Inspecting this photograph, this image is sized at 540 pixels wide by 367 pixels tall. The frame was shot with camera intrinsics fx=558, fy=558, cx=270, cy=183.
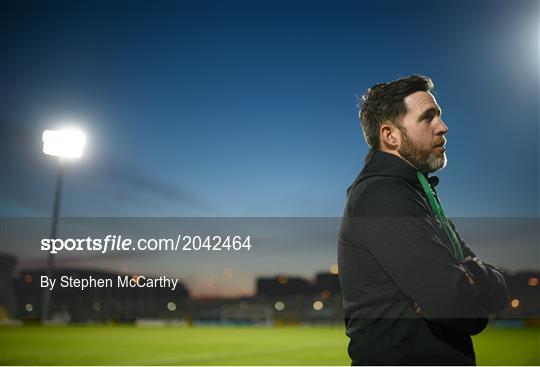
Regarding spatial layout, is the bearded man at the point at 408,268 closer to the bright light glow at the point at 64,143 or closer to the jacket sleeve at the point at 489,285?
the jacket sleeve at the point at 489,285

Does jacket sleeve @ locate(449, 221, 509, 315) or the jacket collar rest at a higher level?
the jacket collar

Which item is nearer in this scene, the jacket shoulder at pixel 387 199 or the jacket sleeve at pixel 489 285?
the jacket shoulder at pixel 387 199

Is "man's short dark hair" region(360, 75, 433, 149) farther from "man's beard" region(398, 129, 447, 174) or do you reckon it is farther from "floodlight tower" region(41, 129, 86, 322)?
"floodlight tower" region(41, 129, 86, 322)

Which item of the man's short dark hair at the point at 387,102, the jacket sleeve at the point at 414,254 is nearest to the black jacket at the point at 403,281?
the jacket sleeve at the point at 414,254

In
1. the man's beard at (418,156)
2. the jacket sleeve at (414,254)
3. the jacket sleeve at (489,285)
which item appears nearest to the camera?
the jacket sleeve at (414,254)

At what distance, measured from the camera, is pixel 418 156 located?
69.1 inches

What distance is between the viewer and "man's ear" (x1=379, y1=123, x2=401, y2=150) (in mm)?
1778

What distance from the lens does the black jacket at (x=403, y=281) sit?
1435 millimetres

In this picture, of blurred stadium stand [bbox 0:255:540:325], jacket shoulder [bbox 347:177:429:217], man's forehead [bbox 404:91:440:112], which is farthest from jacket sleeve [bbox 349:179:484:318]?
blurred stadium stand [bbox 0:255:540:325]

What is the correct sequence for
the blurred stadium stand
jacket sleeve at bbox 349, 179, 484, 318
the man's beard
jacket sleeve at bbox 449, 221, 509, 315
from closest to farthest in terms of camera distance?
jacket sleeve at bbox 349, 179, 484, 318, jacket sleeve at bbox 449, 221, 509, 315, the man's beard, the blurred stadium stand

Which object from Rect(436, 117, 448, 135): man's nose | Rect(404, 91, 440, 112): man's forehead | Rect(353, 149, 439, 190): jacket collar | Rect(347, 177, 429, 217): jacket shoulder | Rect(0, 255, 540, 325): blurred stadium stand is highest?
Rect(0, 255, 540, 325): blurred stadium stand

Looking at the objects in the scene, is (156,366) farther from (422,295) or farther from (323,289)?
(323,289)

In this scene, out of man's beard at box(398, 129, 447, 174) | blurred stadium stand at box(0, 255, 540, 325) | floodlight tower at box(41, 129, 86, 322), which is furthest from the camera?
blurred stadium stand at box(0, 255, 540, 325)

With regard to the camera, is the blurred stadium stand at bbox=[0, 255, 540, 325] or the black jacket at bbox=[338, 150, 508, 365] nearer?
the black jacket at bbox=[338, 150, 508, 365]
